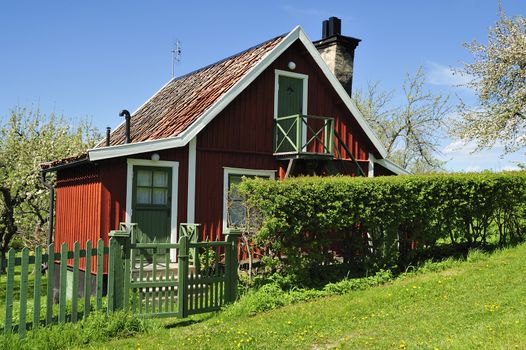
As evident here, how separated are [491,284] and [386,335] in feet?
10.8

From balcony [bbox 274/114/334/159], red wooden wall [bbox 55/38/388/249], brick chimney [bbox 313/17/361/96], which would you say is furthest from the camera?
brick chimney [bbox 313/17/361/96]

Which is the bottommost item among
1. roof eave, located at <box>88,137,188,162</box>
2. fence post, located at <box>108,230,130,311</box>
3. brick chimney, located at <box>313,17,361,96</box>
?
fence post, located at <box>108,230,130,311</box>

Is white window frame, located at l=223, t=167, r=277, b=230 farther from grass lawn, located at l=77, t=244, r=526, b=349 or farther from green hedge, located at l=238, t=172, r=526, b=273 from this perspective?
grass lawn, located at l=77, t=244, r=526, b=349

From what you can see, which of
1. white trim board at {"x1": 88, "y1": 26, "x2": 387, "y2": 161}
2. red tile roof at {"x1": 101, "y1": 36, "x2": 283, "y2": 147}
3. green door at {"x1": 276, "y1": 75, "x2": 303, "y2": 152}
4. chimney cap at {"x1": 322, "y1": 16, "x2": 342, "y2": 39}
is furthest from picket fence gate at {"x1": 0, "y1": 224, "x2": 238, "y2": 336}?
chimney cap at {"x1": 322, "y1": 16, "x2": 342, "y2": 39}

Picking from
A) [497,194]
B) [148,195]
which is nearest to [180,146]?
[148,195]

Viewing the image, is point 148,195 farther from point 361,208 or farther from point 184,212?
point 361,208

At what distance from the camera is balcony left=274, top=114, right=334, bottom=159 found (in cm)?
1381

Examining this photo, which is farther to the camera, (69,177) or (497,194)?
(69,177)

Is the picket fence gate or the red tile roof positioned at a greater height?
the red tile roof

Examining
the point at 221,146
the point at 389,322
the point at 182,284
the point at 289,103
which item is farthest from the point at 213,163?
the point at 389,322

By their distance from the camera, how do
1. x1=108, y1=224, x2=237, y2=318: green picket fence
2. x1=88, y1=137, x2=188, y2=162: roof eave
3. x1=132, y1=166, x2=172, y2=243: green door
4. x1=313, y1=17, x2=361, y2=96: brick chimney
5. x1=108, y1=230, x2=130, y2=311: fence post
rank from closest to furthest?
x1=108, y1=230, x2=130, y2=311: fence post < x1=108, y1=224, x2=237, y2=318: green picket fence < x1=88, y1=137, x2=188, y2=162: roof eave < x1=132, y1=166, x2=172, y2=243: green door < x1=313, y1=17, x2=361, y2=96: brick chimney

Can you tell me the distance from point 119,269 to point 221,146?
18.6ft

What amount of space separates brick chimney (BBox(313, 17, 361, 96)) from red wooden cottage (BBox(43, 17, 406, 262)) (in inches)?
1.2

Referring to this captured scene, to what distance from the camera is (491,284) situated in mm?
9562
